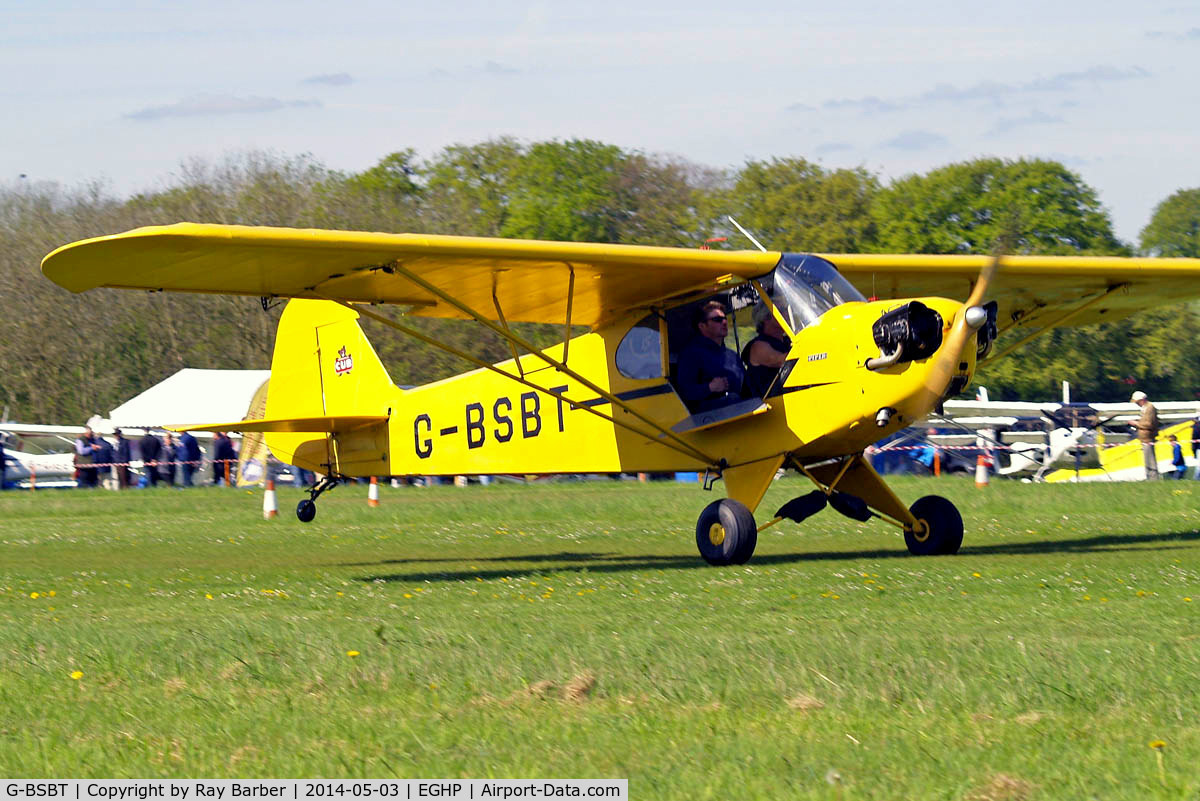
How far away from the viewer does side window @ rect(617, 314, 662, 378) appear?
1367 cm

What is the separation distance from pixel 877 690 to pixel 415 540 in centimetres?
1112

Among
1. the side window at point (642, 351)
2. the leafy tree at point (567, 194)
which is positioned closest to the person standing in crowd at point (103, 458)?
the side window at point (642, 351)

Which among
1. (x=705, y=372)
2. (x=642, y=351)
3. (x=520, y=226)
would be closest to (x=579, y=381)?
(x=642, y=351)

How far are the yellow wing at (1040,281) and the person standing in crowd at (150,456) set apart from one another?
2344 centimetres

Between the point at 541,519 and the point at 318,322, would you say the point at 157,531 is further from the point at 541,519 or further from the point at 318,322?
the point at 541,519

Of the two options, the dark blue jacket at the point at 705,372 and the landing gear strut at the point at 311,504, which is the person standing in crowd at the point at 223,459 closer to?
the landing gear strut at the point at 311,504

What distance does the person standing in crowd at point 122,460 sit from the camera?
34.2m

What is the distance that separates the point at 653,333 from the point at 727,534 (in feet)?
7.82

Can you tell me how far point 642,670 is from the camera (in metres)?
6.82

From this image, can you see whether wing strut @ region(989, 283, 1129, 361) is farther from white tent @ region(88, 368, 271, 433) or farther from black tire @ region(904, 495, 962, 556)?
white tent @ region(88, 368, 271, 433)

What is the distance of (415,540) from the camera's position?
1684cm

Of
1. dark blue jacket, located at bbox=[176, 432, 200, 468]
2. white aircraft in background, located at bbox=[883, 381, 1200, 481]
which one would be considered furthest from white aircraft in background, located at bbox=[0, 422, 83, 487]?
white aircraft in background, located at bbox=[883, 381, 1200, 481]

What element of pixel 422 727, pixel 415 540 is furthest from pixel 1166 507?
pixel 422 727

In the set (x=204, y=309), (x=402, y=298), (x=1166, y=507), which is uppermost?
(x=204, y=309)
